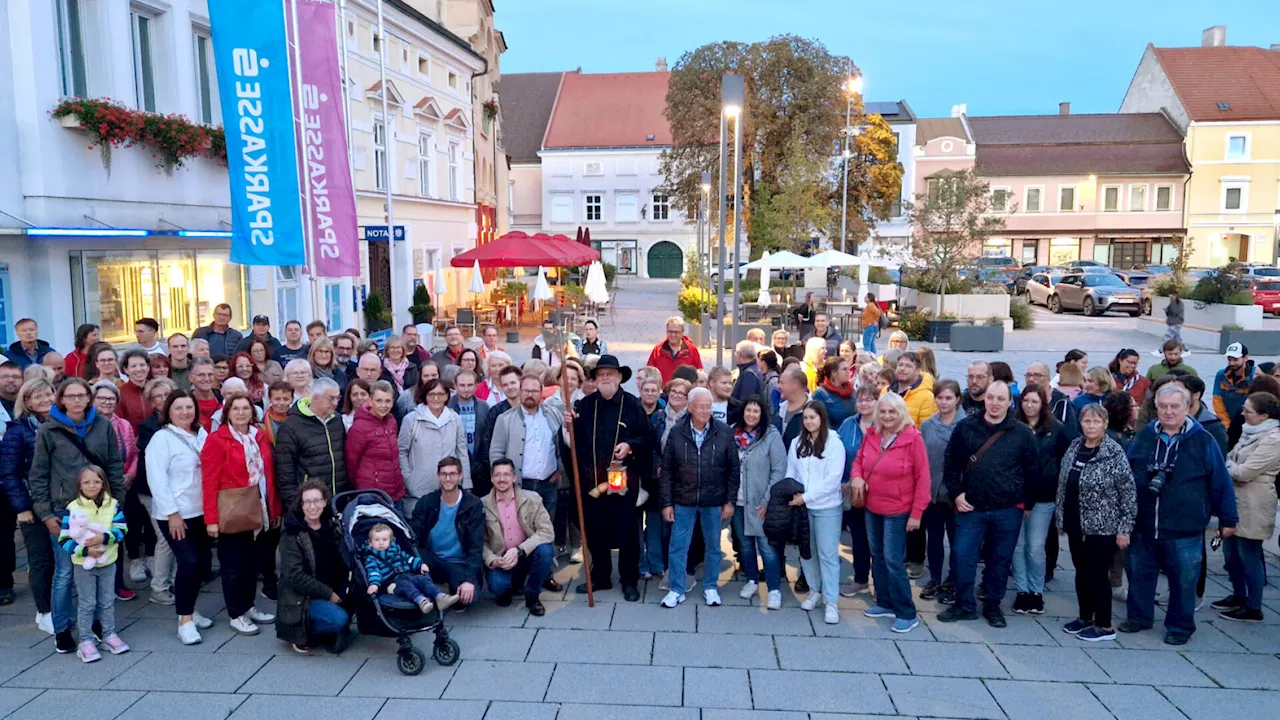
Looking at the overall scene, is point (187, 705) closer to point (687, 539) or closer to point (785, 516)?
point (687, 539)

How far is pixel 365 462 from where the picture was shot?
281 inches

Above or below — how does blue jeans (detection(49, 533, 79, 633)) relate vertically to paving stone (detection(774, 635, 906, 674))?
above

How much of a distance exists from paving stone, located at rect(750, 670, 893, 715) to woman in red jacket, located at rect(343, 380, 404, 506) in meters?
3.10

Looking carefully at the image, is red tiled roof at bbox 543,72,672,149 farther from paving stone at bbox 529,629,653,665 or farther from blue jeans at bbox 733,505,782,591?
paving stone at bbox 529,629,653,665

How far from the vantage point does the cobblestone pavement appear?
18.4ft

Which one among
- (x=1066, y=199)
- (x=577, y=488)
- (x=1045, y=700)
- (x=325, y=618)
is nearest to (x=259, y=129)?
(x=577, y=488)

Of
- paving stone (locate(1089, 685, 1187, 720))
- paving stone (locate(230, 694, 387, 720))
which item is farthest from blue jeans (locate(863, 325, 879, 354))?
paving stone (locate(230, 694, 387, 720))

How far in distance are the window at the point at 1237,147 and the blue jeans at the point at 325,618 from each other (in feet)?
198

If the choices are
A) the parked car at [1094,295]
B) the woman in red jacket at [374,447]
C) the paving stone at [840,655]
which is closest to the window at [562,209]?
the parked car at [1094,295]

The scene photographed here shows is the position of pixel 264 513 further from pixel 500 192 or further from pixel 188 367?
pixel 500 192

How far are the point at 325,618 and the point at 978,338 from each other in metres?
20.3

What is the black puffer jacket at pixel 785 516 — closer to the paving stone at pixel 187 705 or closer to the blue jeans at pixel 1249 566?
the blue jeans at pixel 1249 566

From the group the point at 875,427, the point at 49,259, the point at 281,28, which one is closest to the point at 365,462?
the point at 875,427

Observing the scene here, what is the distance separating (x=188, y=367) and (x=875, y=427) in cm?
656
